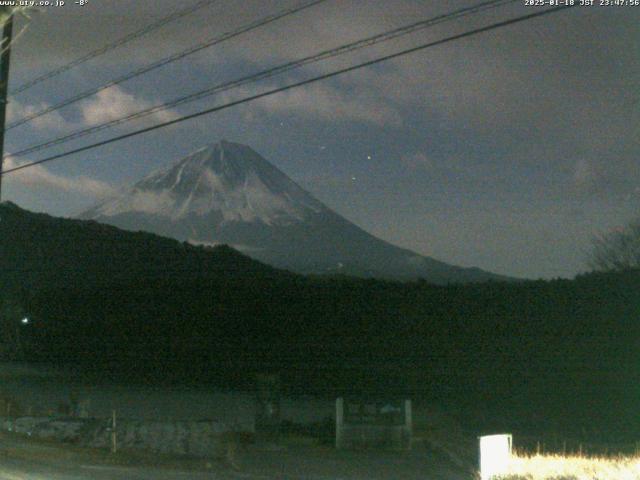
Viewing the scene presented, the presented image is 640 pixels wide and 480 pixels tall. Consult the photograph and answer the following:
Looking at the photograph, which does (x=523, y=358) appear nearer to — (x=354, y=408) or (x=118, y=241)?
(x=354, y=408)

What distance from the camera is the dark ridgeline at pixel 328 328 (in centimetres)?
2764

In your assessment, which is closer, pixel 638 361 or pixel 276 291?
pixel 638 361

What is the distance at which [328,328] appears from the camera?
35.3 meters

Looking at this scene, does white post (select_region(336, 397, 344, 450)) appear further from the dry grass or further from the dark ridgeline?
the dark ridgeline

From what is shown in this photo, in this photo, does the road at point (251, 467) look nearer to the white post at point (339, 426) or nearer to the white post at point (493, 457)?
the white post at point (339, 426)

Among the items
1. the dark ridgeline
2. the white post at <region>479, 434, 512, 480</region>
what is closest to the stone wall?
the white post at <region>479, 434, 512, 480</region>

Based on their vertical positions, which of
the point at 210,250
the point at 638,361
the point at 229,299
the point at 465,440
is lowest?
the point at 465,440

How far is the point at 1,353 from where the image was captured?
38.4m

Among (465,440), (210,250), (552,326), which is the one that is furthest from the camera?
(210,250)

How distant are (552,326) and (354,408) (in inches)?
538

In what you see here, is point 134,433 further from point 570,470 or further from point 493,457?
point 570,470

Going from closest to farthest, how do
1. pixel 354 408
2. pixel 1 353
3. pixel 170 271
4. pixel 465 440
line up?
pixel 354 408, pixel 465 440, pixel 1 353, pixel 170 271

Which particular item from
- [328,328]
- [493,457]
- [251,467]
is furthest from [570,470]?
[328,328]

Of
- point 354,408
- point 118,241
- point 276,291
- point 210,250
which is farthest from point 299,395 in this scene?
point 118,241
